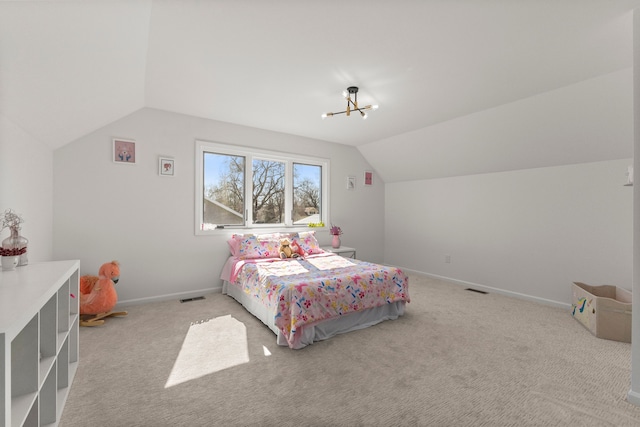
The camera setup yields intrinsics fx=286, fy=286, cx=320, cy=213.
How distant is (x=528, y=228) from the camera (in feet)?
12.7

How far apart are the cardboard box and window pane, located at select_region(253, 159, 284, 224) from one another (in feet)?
12.9

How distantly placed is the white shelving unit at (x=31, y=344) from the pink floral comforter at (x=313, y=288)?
143 cm

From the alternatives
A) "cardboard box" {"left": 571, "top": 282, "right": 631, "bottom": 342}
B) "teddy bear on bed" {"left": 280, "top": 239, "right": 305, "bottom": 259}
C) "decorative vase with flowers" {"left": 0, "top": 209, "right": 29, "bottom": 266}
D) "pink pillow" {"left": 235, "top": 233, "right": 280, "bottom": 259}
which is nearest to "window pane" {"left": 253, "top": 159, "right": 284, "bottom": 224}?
"pink pillow" {"left": 235, "top": 233, "right": 280, "bottom": 259}

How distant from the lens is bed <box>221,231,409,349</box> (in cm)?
250

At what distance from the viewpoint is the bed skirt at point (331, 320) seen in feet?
8.29

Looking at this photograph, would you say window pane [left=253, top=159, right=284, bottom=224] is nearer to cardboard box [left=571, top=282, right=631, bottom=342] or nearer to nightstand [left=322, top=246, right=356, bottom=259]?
nightstand [left=322, top=246, right=356, bottom=259]

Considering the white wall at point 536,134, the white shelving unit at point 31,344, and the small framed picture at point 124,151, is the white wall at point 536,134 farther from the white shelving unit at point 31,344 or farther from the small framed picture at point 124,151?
the white shelving unit at point 31,344

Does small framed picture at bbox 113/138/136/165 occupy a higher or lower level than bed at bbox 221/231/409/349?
higher

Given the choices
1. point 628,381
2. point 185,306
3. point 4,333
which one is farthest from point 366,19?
point 185,306

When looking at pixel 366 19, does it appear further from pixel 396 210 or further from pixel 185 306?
pixel 396 210

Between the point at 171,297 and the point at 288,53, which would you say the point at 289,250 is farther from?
the point at 288,53

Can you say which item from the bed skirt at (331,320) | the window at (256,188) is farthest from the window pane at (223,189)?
the bed skirt at (331,320)

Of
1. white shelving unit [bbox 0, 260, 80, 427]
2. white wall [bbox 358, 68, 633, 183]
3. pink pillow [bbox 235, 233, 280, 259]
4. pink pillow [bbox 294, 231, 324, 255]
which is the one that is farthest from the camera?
pink pillow [bbox 294, 231, 324, 255]

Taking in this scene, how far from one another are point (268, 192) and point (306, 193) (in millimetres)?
732
